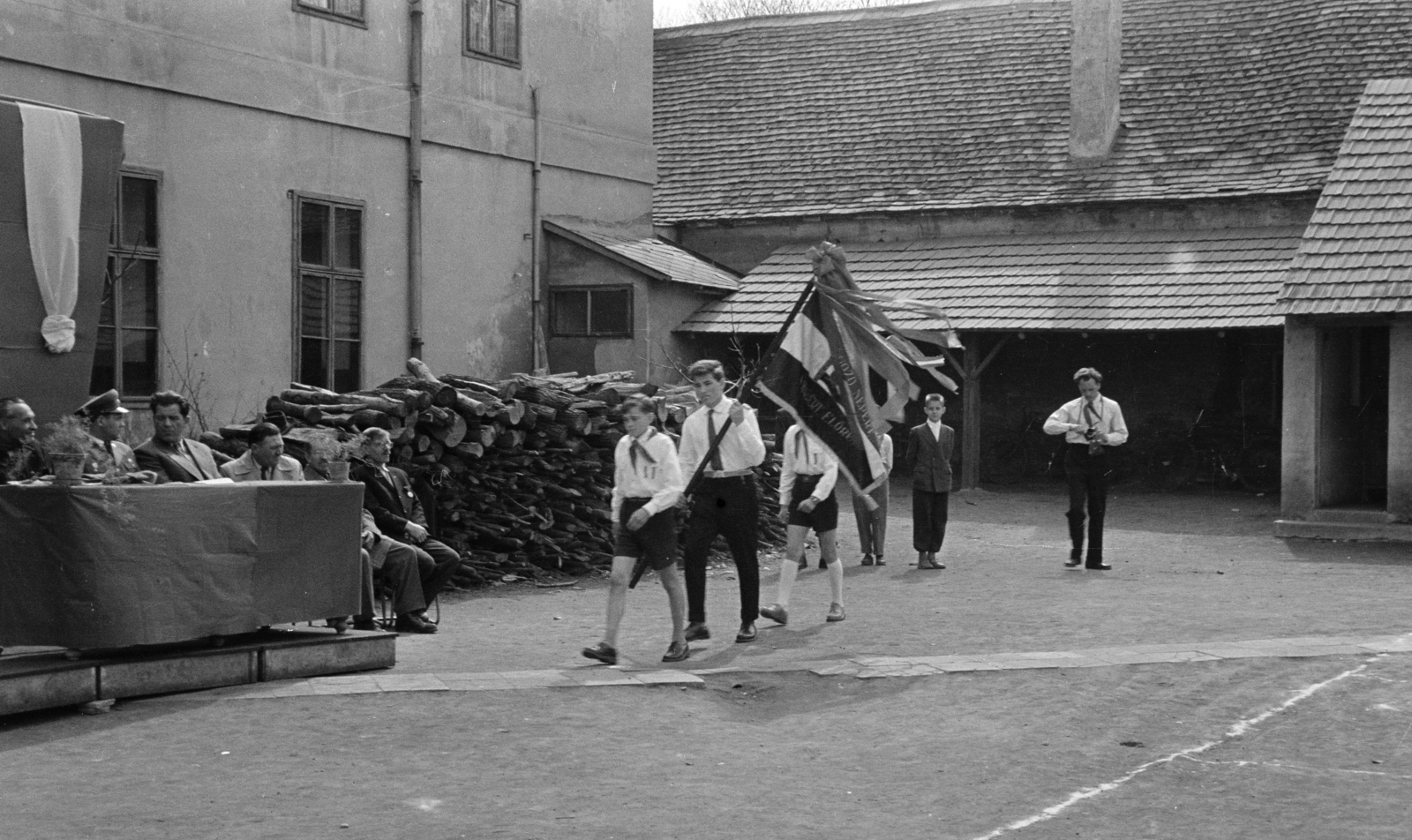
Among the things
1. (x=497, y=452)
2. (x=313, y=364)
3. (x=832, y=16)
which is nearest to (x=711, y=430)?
(x=497, y=452)

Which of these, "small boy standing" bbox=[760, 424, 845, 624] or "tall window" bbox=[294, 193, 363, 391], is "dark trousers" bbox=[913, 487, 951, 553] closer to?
"small boy standing" bbox=[760, 424, 845, 624]

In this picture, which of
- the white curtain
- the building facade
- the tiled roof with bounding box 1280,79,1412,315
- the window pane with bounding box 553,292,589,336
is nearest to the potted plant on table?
the white curtain

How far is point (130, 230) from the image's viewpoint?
50.4 ft

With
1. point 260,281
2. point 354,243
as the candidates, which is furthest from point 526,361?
point 260,281

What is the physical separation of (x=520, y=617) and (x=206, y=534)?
3934 millimetres

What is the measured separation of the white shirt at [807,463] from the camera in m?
11.8

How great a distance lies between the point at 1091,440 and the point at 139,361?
8.64m

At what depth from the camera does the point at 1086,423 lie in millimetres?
15133

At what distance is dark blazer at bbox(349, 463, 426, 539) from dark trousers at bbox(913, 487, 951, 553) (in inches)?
217

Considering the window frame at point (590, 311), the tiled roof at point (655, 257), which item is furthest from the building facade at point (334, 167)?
the window frame at point (590, 311)

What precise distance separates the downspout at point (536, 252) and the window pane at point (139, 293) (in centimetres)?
565

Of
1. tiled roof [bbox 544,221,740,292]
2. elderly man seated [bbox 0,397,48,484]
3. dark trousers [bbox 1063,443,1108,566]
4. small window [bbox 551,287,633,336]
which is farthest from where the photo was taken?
small window [bbox 551,287,633,336]

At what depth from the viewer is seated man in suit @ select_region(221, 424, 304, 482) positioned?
10.5 m

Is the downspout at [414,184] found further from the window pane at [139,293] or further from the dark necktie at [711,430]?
the dark necktie at [711,430]
